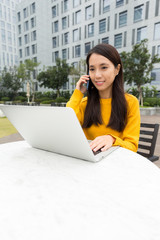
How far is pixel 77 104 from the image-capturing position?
1.50 meters

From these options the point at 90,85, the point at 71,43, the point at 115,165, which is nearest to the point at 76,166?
the point at 115,165

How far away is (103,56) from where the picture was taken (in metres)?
1.15

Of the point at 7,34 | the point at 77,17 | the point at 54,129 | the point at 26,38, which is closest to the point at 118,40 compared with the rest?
the point at 77,17

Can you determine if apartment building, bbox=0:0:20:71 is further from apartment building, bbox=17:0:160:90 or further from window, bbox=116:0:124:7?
window, bbox=116:0:124:7

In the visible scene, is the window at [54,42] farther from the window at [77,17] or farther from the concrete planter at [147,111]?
the concrete planter at [147,111]

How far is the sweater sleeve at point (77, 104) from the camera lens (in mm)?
1479

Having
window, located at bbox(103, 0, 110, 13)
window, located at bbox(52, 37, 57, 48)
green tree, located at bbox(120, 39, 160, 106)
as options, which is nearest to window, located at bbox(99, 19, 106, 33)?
window, located at bbox(103, 0, 110, 13)

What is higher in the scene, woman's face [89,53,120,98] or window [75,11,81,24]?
window [75,11,81,24]

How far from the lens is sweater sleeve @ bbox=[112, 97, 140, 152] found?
1070mm

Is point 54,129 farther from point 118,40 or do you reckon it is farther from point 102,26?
point 102,26

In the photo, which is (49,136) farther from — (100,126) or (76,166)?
(100,126)

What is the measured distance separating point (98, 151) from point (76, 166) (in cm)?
20

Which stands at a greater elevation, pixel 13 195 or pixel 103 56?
pixel 103 56

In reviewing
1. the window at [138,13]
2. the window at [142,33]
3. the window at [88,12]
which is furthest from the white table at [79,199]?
the window at [88,12]
